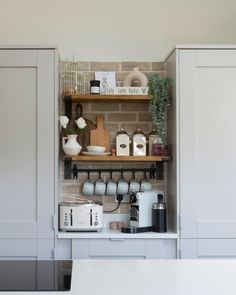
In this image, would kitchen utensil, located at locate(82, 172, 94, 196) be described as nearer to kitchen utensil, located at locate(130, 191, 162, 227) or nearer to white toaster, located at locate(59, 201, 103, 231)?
white toaster, located at locate(59, 201, 103, 231)

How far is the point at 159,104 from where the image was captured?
299 cm

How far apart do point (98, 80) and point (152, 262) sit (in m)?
1.66

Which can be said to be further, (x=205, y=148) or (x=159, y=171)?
(x=159, y=171)

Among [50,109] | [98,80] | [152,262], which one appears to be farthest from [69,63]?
[152,262]

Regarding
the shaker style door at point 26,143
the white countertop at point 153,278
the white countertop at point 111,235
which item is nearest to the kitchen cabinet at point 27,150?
the shaker style door at point 26,143

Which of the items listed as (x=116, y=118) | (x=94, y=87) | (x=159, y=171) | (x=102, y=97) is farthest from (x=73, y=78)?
(x=159, y=171)

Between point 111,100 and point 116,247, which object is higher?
point 111,100

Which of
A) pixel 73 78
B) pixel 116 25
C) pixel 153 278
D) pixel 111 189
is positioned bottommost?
pixel 153 278

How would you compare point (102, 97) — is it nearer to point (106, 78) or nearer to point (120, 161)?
point (106, 78)

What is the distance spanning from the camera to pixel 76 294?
141cm

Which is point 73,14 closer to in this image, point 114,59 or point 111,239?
point 114,59

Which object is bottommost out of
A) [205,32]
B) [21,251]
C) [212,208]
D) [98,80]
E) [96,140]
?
[21,251]

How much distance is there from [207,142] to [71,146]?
888mm

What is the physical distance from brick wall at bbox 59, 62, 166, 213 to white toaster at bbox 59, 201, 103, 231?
296 millimetres
